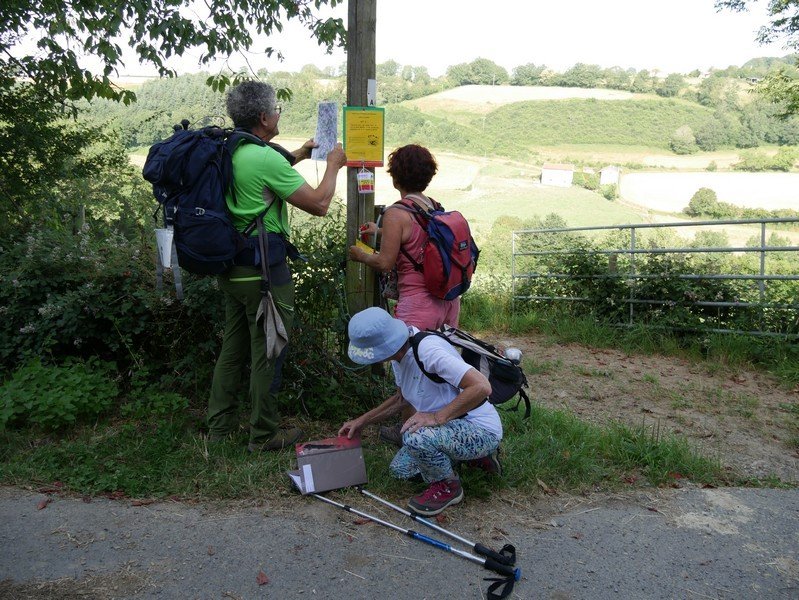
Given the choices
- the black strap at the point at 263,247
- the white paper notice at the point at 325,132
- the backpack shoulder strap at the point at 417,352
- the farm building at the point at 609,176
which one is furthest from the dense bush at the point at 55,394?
the farm building at the point at 609,176

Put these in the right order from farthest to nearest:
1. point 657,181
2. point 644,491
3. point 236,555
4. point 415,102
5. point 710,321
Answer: point 415,102 → point 657,181 → point 710,321 → point 644,491 → point 236,555

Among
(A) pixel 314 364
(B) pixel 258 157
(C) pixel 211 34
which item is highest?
(C) pixel 211 34

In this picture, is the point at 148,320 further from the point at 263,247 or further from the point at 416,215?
the point at 416,215

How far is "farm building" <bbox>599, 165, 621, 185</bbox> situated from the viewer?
62772 mm

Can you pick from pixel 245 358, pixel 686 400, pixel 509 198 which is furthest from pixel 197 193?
pixel 509 198

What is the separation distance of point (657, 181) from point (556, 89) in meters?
35.7

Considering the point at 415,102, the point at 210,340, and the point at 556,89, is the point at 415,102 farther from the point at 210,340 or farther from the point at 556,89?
the point at 210,340

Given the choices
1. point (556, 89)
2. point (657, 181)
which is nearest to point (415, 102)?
point (556, 89)

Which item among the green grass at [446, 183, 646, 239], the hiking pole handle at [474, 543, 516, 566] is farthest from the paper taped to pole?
the green grass at [446, 183, 646, 239]

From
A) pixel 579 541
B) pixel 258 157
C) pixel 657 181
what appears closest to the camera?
pixel 579 541

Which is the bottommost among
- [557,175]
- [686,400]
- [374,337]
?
[686,400]

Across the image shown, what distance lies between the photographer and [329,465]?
3.72 metres

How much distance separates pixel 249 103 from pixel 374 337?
60.1 inches

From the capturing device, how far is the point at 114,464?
398 centimetres
